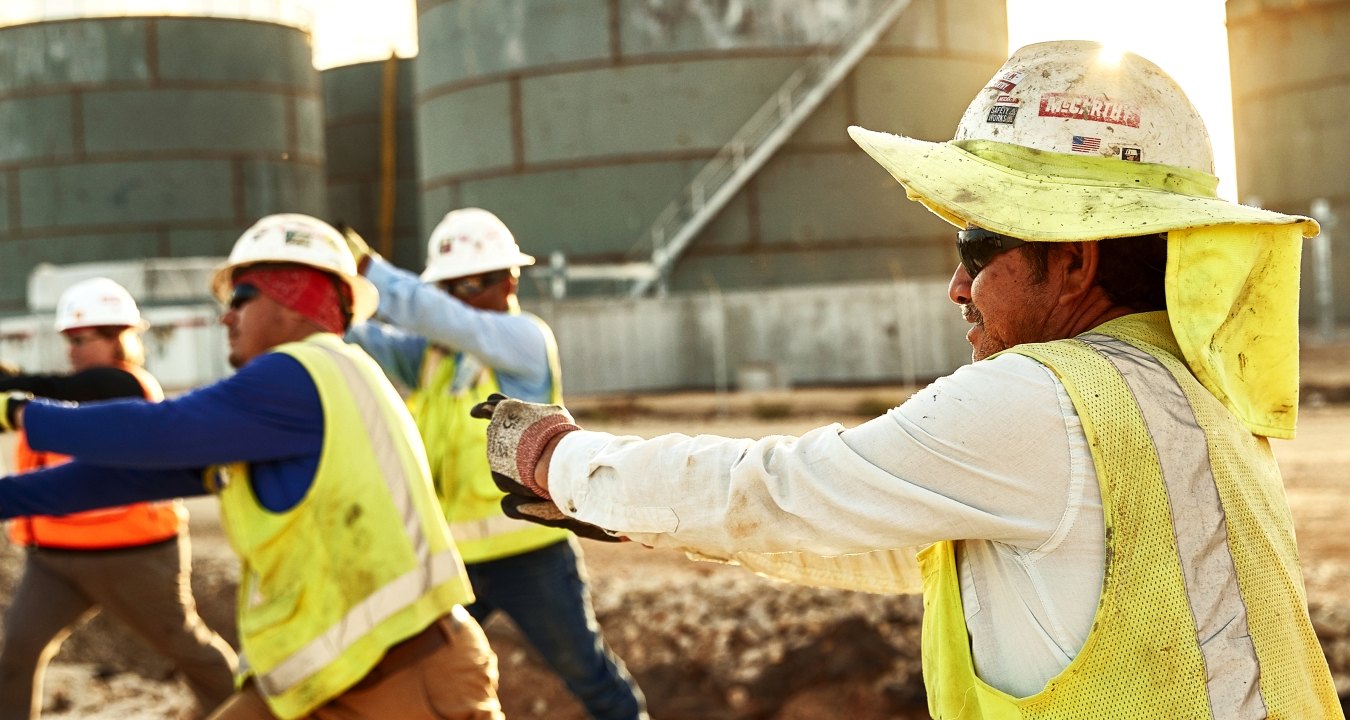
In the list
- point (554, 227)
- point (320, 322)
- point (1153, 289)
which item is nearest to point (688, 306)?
point (554, 227)

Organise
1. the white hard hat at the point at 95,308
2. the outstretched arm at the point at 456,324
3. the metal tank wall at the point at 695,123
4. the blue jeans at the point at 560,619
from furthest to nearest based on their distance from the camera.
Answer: the metal tank wall at the point at 695,123
the white hard hat at the point at 95,308
the outstretched arm at the point at 456,324
the blue jeans at the point at 560,619

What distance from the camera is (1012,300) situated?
191 cm

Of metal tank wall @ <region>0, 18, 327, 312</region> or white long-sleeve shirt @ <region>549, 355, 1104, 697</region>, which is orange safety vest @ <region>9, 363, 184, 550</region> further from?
metal tank wall @ <region>0, 18, 327, 312</region>

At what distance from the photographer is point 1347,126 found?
877 inches

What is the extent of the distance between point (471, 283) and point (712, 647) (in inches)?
83.2

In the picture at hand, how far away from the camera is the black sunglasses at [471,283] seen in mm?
5352

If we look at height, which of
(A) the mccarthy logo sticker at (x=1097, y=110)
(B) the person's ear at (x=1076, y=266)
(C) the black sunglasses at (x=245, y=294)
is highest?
(A) the mccarthy logo sticker at (x=1097, y=110)

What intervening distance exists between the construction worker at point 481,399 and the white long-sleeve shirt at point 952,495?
2830 mm

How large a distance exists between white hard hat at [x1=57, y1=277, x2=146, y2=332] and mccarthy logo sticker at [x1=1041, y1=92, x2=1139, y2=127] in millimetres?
4511

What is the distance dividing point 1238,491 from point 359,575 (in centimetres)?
186

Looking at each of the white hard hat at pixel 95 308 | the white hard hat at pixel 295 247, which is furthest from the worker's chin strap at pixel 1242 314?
the white hard hat at pixel 95 308

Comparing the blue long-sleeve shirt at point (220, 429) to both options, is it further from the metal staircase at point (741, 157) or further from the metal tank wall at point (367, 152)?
the metal tank wall at point (367, 152)

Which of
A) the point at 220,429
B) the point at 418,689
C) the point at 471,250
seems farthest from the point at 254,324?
the point at 471,250

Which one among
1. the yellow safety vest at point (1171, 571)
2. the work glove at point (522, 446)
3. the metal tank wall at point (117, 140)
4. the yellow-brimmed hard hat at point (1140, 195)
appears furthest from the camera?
the metal tank wall at point (117, 140)
